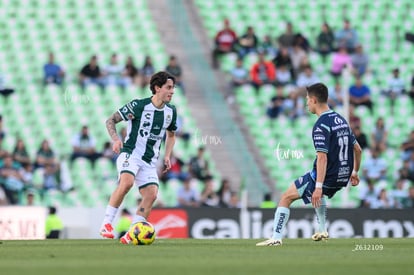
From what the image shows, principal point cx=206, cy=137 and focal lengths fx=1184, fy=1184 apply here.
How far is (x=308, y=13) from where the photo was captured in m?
29.7

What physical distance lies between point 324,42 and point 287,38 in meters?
0.93

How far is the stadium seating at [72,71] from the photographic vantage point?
2409 centimetres

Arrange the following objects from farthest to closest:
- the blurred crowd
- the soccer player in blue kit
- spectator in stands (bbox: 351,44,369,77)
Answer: spectator in stands (bbox: 351,44,369,77), the blurred crowd, the soccer player in blue kit

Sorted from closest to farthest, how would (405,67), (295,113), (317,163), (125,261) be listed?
(125,261), (317,163), (295,113), (405,67)

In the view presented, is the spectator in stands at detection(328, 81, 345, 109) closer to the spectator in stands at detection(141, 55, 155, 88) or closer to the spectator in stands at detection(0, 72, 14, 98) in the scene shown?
the spectator in stands at detection(141, 55, 155, 88)

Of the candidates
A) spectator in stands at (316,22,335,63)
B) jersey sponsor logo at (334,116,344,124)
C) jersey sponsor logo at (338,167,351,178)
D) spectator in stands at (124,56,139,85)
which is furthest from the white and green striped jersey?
spectator in stands at (316,22,335,63)

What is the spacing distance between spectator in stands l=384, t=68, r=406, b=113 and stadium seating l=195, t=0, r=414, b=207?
5.6 inches

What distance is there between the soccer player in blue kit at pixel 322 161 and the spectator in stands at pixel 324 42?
13909mm

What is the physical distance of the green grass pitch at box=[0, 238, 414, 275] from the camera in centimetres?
982

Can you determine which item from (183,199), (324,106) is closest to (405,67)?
(183,199)

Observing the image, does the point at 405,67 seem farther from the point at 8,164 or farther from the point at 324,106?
the point at 324,106

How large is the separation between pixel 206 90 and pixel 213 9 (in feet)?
10.6

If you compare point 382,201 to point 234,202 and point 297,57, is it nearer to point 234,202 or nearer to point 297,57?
point 234,202

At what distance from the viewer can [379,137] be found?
2611cm
